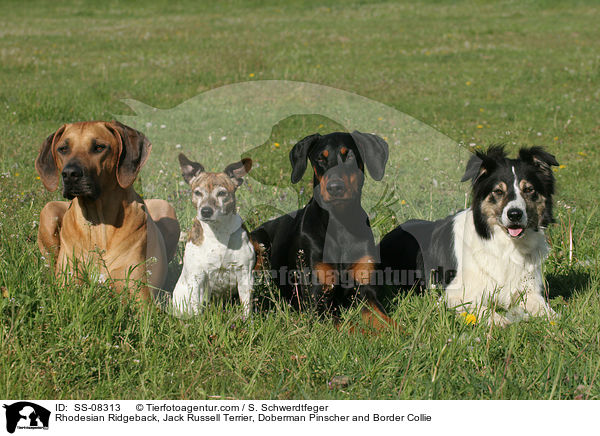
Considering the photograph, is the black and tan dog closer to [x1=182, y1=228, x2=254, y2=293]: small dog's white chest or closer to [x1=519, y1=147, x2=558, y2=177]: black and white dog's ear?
[x1=182, y1=228, x2=254, y2=293]: small dog's white chest

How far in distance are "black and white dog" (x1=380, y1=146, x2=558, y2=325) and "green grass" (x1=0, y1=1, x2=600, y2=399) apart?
0.29 m

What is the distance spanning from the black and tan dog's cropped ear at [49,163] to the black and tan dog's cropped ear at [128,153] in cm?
36

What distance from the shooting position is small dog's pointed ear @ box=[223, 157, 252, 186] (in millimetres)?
3498

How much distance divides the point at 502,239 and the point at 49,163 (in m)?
3.16

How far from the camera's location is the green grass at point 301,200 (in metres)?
3.62

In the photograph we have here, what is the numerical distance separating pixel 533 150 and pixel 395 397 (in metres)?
2.06

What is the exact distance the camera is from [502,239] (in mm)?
4512

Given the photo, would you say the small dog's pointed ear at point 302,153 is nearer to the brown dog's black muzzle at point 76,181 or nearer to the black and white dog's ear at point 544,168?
the brown dog's black muzzle at point 76,181

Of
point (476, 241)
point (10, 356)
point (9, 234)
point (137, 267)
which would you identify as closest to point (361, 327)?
point (476, 241)

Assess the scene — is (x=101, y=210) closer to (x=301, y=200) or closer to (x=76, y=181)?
(x=76, y=181)

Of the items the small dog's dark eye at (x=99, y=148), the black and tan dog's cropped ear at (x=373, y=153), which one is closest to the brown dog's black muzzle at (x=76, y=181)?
the small dog's dark eye at (x=99, y=148)

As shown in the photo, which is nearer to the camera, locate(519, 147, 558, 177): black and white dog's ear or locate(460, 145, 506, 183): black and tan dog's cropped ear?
locate(519, 147, 558, 177): black and white dog's ear
